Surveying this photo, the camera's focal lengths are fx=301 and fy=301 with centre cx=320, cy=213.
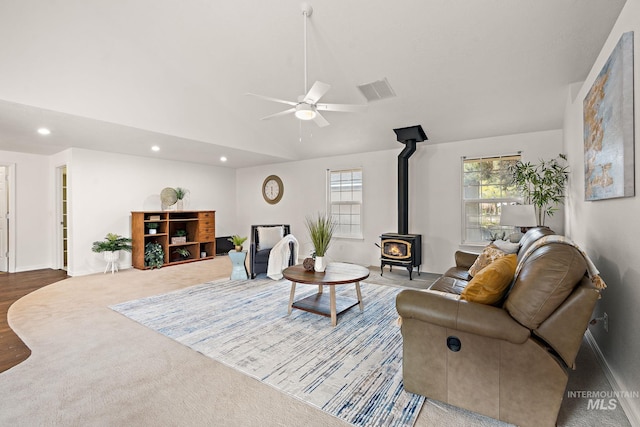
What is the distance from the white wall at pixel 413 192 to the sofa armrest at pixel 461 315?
3.66 meters

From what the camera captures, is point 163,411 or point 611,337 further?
point 611,337

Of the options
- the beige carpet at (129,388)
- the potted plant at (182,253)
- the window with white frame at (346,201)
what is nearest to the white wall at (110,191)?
the potted plant at (182,253)

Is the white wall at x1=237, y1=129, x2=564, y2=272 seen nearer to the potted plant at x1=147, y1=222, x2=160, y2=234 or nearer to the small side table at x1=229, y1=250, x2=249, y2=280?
the small side table at x1=229, y1=250, x2=249, y2=280

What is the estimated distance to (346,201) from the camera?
21.1 ft

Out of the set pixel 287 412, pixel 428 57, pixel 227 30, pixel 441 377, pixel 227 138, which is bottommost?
pixel 287 412

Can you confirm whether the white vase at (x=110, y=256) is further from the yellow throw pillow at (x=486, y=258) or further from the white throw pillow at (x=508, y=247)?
the white throw pillow at (x=508, y=247)

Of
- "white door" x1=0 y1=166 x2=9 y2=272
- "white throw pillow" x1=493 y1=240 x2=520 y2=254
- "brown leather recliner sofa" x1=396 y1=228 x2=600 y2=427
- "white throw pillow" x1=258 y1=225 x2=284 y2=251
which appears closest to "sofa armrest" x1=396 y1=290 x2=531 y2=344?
"brown leather recliner sofa" x1=396 y1=228 x2=600 y2=427

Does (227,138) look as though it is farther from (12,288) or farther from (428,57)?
(12,288)

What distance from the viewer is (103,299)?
12.9 feet

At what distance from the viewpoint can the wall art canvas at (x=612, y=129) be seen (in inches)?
70.0

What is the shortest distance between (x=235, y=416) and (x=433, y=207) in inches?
180

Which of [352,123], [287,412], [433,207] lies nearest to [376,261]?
[433,207]

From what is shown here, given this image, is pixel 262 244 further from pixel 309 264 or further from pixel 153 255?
pixel 153 255

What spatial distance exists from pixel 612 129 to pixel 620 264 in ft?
2.93
